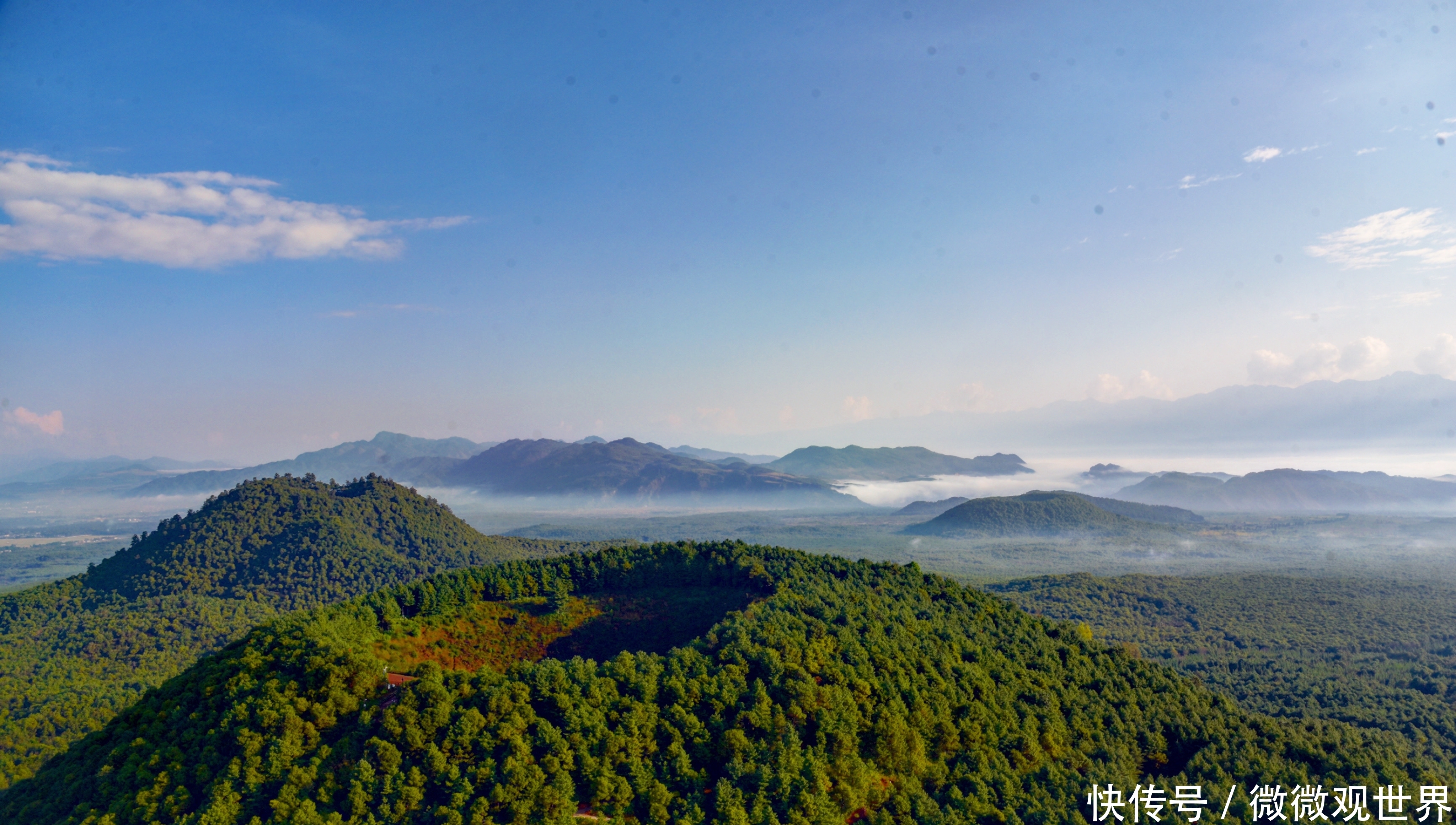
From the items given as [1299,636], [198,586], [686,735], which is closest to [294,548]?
[198,586]

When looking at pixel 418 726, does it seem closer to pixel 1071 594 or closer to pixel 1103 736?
pixel 1103 736

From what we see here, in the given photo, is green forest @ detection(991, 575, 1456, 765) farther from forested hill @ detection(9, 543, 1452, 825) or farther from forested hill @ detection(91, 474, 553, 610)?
forested hill @ detection(91, 474, 553, 610)

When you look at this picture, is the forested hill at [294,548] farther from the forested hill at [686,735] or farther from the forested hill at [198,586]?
the forested hill at [686,735]

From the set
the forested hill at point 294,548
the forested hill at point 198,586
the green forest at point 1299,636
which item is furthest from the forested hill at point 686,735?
the forested hill at point 294,548

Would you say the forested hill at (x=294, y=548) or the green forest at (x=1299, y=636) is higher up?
the forested hill at (x=294, y=548)

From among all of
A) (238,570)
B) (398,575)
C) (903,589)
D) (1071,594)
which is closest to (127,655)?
(238,570)
